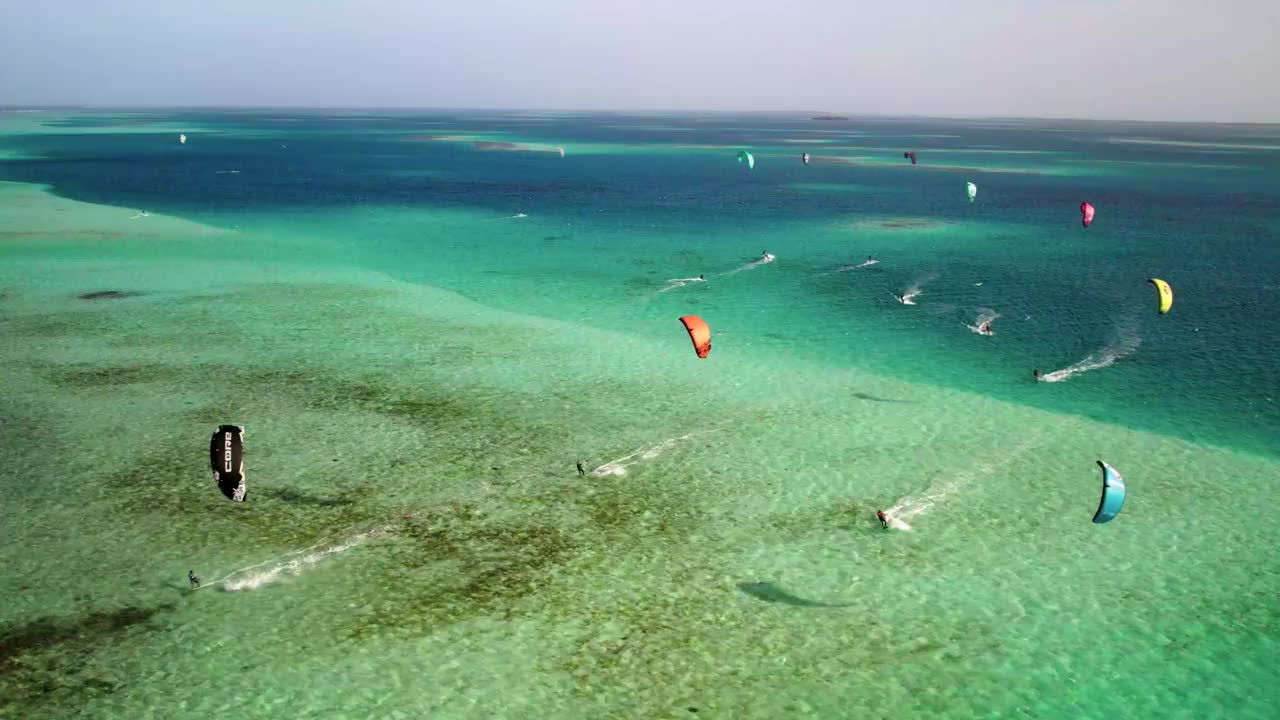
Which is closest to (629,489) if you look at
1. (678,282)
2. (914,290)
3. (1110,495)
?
(1110,495)

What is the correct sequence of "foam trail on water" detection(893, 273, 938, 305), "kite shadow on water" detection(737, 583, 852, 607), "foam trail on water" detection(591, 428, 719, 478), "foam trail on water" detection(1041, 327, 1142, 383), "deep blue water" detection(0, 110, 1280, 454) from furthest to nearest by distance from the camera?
"foam trail on water" detection(893, 273, 938, 305), "deep blue water" detection(0, 110, 1280, 454), "foam trail on water" detection(1041, 327, 1142, 383), "foam trail on water" detection(591, 428, 719, 478), "kite shadow on water" detection(737, 583, 852, 607)

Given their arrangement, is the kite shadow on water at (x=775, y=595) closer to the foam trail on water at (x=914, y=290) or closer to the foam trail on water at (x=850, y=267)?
the foam trail on water at (x=914, y=290)

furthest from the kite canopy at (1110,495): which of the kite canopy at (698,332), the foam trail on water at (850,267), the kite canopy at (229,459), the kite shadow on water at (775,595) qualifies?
the foam trail on water at (850,267)

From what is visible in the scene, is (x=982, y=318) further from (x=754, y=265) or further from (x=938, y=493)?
(x=938, y=493)

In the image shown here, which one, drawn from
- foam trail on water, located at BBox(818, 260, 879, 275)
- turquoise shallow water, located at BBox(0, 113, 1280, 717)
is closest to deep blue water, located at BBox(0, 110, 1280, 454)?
turquoise shallow water, located at BBox(0, 113, 1280, 717)

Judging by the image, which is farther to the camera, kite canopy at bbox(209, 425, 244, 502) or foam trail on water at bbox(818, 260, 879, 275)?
foam trail on water at bbox(818, 260, 879, 275)

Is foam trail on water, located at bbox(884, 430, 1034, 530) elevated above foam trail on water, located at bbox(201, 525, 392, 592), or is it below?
above

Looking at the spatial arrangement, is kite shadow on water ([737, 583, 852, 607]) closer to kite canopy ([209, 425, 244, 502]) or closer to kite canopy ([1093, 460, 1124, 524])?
kite canopy ([1093, 460, 1124, 524])

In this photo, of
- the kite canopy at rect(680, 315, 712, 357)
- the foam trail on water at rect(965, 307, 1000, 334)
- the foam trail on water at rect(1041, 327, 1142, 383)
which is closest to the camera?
the kite canopy at rect(680, 315, 712, 357)
